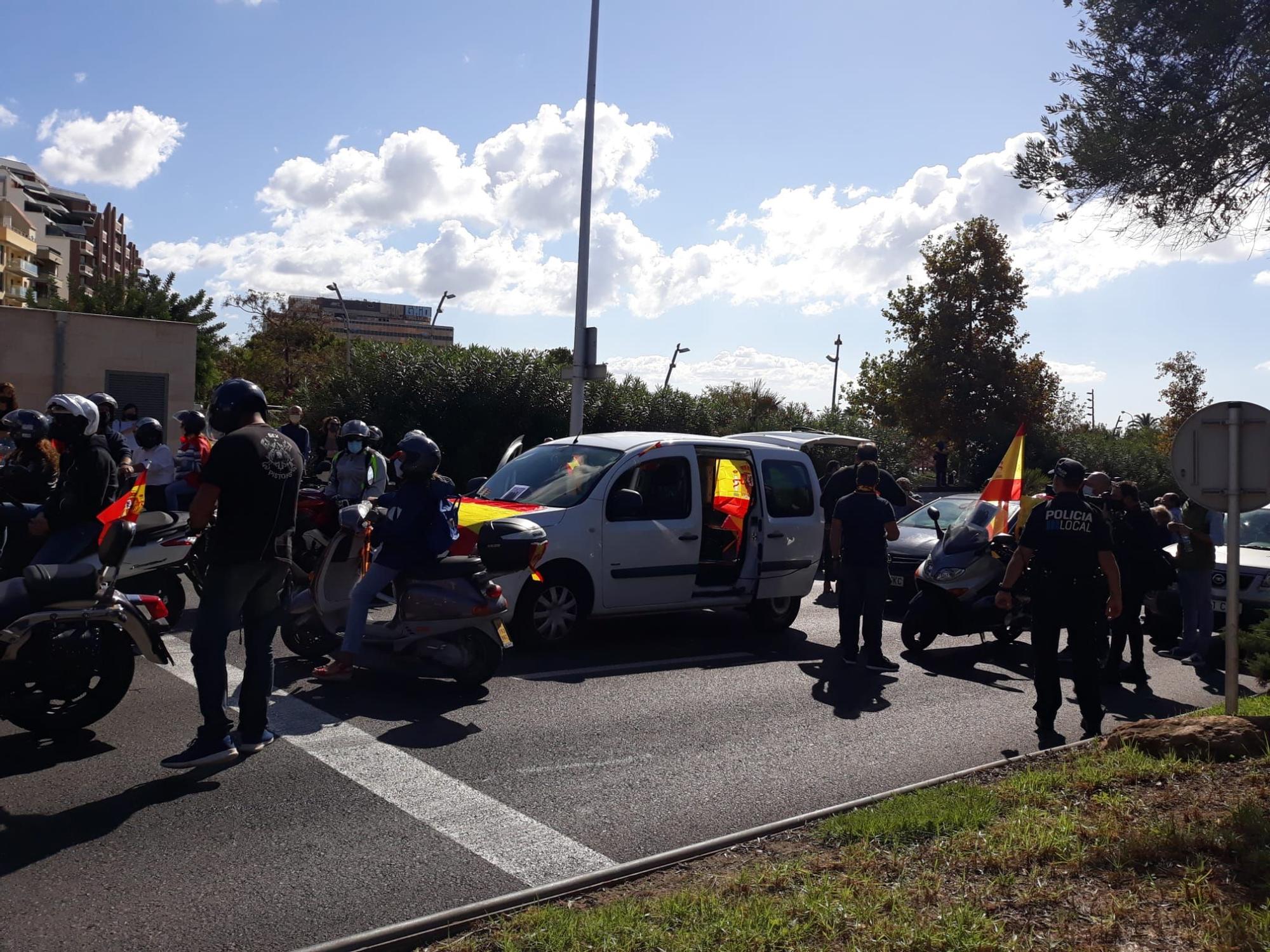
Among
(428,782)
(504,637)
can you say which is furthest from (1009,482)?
(428,782)

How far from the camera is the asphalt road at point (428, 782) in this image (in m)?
4.16

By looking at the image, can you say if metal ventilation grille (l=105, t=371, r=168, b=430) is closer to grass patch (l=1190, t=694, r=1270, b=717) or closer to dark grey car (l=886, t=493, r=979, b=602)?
dark grey car (l=886, t=493, r=979, b=602)

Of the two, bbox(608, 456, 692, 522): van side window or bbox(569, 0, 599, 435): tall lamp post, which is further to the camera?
bbox(569, 0, 599, 435): tall lamp post

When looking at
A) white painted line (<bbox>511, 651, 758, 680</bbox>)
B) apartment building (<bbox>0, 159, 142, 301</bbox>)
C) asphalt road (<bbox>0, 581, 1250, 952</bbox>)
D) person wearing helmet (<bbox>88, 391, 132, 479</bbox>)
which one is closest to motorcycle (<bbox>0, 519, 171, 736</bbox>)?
asphalt road (<bbox>0, 581, 1250, 952</bbox>)

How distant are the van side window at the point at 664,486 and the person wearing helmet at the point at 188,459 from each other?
383cm

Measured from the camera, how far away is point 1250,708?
797cm

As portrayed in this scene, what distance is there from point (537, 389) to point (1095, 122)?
15819 millimetres

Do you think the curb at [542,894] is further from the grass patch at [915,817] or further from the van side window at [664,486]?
the van side window at [664,486]

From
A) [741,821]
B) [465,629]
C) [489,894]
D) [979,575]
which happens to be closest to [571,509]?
[465,629]

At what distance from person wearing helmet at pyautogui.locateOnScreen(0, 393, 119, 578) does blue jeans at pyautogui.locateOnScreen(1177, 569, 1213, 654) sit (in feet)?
32.1

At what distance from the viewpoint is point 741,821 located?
17.4ft

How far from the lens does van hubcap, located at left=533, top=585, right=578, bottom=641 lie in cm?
940

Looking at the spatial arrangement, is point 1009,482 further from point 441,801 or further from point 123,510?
point 123,510

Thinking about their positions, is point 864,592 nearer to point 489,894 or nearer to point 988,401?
point 489,894
